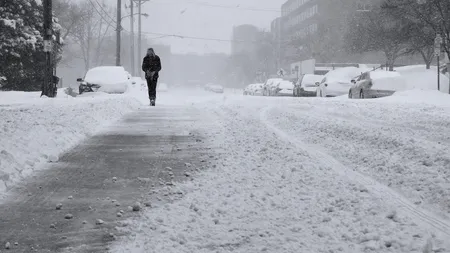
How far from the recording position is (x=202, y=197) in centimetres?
A: 420

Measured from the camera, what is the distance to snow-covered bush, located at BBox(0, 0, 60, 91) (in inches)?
1035

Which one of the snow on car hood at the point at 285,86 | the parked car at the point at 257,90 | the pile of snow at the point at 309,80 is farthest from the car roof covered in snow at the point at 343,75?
the parked car at the point at 257,90

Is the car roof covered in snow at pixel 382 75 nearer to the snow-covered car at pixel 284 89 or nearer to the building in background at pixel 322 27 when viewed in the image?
the snow-covered car at pixel 284 89

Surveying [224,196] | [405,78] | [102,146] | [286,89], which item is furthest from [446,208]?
[286,89]

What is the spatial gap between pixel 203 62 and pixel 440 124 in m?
188

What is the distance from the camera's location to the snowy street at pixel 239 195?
3156 mm

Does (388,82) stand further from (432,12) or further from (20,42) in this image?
(20,42)

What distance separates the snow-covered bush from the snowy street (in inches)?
827

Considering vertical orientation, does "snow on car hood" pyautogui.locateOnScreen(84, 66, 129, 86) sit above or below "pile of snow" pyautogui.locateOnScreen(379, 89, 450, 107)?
above

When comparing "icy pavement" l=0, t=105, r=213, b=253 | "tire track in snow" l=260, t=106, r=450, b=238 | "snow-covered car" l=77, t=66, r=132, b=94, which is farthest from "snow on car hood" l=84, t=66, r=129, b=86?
"tire track in snow" l=260, t=106, r=450, b=238

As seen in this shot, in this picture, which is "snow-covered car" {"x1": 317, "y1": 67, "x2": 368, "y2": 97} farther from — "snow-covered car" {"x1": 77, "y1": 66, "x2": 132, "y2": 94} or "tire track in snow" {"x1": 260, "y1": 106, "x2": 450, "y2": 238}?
"tire track in snow" {"x1": 260, "y1": 106, "x2": 450, "y2": 238}

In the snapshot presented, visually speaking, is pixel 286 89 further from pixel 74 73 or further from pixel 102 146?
pixel 74 73

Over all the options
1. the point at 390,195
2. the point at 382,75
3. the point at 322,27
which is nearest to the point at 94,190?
the point at 390,195

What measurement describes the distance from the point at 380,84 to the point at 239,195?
16.8 m
